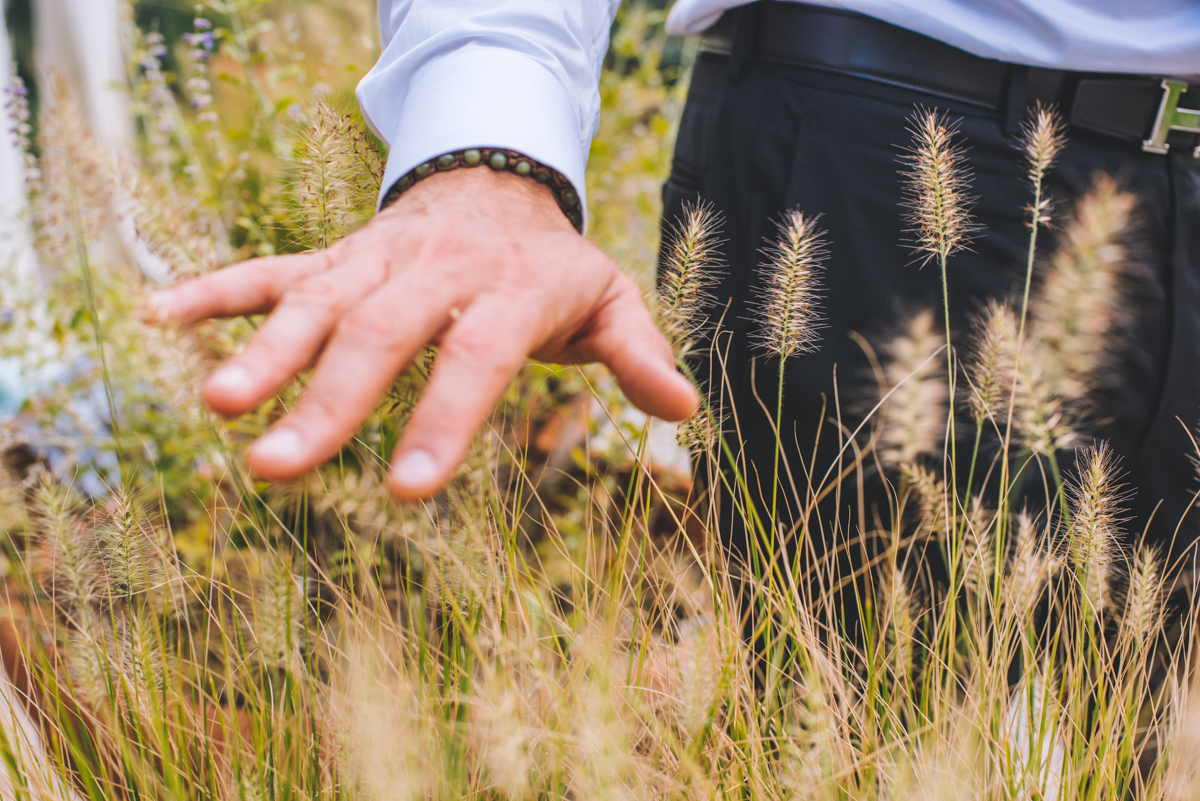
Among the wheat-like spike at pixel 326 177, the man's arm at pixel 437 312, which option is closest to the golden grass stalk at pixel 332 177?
the wheat-like spike at pixel 326 177

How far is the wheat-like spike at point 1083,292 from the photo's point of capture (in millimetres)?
624

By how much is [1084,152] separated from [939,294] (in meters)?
0.20

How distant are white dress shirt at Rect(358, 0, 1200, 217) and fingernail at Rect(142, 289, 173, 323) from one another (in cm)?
20

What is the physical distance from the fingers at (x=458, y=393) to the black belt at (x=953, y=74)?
0.63m

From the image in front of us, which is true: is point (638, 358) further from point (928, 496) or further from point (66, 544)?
point (66, 544)

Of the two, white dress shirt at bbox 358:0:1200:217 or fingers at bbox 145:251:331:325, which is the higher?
white dress shirt at bbox 358:0:1200:217

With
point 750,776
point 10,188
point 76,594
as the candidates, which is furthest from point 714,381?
point 10,188

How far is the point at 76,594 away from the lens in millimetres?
695

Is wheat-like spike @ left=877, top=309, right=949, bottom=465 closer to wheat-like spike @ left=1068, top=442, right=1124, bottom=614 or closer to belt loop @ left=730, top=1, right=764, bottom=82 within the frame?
wheat-like spike @ left=1068, top=442, right=1124, bottom=614

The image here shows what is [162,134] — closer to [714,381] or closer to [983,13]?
[714,381]

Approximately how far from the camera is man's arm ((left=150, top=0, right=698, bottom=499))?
1.14ft

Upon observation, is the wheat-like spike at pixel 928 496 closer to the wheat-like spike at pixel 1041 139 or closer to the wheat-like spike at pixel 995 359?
the wheat-like spike at pixel 995 359

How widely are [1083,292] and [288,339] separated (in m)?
0.67

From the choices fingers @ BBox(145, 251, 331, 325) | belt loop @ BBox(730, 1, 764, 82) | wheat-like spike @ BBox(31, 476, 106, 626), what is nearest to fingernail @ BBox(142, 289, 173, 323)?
fingers @ BBox(145, 251, 331, 325)
